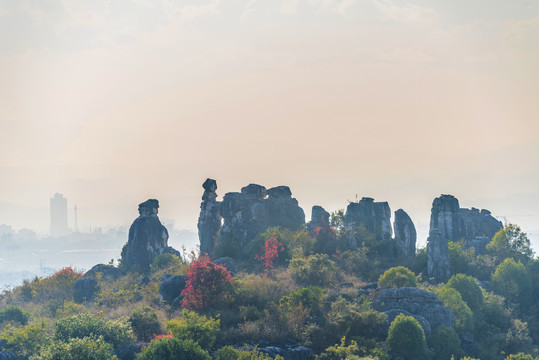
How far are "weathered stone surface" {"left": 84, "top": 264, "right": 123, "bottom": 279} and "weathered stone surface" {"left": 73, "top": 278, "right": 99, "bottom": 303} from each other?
2.55 m

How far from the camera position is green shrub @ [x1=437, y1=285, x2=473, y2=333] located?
40.5m

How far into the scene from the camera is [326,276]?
44.8m

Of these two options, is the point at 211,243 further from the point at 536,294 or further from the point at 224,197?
the point at 536,294

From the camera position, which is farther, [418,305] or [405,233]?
[405,233]

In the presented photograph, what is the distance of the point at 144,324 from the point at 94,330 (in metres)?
3.43

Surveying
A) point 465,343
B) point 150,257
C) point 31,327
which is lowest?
point 465,343

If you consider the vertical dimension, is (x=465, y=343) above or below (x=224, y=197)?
below

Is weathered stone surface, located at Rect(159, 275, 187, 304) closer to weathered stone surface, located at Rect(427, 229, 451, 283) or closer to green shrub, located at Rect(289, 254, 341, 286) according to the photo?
green shrub, located at Rect(289, 254, 341, 286)

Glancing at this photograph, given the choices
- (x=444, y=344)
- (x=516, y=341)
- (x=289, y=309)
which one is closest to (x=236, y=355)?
(x=289, y=309)

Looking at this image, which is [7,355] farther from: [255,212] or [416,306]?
[255,212]

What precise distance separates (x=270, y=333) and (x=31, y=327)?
53.4 feet

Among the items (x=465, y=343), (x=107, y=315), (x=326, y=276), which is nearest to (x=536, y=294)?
(x=465, y=343)

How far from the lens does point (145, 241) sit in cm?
5931

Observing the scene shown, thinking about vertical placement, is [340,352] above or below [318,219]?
below
